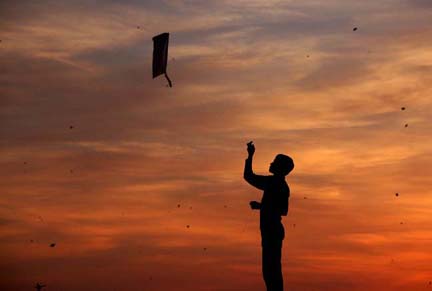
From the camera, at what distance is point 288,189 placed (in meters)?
22.0

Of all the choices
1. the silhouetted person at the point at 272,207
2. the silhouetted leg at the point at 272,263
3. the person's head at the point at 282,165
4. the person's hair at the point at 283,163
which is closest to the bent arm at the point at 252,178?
the silhouetted person at the point at 272,207

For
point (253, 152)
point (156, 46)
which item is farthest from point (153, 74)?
point (253, 152)

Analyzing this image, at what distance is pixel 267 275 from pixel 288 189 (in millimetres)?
2108

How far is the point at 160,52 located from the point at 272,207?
10.6 meters

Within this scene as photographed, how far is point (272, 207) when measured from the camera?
21.8 m

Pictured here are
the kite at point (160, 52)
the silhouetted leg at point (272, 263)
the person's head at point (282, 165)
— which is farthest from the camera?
the kite at point (160, 52)

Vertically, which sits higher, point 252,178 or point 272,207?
point 252,178

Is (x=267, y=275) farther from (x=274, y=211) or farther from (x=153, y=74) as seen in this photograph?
(x=153, y=74)

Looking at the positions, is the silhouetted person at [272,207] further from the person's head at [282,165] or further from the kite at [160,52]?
the kite at [160,52]

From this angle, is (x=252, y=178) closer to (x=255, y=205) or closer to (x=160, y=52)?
(x=255, y=205)

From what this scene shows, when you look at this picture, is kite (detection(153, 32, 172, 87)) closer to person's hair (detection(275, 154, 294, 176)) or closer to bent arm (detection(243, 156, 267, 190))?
bent arm (detection(243, 156, 267, 190))

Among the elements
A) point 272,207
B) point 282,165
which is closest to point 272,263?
point 272,207

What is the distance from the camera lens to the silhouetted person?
21.8 meters

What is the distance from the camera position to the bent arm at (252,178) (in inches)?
858
